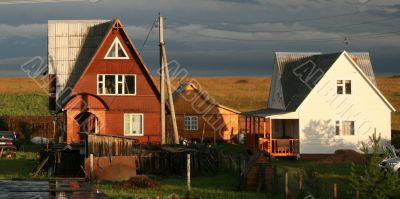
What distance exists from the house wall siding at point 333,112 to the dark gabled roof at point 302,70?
492mm

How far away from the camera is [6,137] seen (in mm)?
49844

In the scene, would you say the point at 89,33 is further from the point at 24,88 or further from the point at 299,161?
the point at 24,88

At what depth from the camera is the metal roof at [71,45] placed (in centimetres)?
4922

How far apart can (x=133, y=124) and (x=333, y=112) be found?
11492 millimetres

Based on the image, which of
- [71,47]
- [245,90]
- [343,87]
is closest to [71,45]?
[71,47]

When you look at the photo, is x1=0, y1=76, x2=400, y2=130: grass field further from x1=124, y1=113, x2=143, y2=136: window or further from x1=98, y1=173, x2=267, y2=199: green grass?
x1=98, y1=173, x2=267, y2=199: green grass

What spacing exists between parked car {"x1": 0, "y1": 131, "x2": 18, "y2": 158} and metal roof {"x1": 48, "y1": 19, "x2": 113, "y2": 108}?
4.38 metres

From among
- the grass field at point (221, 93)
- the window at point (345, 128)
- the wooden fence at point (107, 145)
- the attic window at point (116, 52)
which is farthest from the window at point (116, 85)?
the grass field at point (221, 93)

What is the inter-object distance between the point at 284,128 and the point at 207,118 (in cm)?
1220

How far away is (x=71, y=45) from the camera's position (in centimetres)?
5006

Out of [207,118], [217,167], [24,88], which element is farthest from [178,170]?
[24,88]

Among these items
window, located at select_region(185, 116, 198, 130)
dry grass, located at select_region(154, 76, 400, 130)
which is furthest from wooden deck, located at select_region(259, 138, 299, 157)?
dry grass, located at select_region(154, 76, 400, 130)

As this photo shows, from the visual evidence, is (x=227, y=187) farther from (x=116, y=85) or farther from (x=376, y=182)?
(x=116, y=85)

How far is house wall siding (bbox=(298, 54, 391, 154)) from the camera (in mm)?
46000
